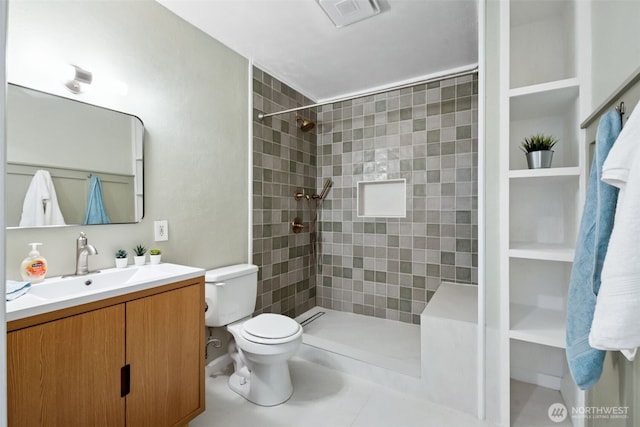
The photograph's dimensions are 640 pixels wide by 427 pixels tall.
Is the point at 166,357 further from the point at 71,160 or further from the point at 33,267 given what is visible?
the point at 71,160

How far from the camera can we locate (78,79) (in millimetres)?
1393

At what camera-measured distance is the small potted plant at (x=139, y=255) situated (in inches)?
63.4

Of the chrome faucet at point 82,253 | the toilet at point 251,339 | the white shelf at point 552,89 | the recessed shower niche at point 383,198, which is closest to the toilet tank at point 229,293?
the toilet at point 251,339

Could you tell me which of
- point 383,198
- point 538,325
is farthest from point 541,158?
point 383,198

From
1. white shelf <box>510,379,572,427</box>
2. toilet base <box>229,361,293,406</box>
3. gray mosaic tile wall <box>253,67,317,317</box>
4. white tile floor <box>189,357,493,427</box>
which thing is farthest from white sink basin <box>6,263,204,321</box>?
white shelf <box>510,379,572,427</box>

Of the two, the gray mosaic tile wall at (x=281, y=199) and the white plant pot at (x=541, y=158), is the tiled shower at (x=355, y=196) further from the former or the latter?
the white plant pot at (x=541, y=158)

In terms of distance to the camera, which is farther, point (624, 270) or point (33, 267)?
point (33, 267)

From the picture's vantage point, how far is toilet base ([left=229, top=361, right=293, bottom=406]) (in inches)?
69.2

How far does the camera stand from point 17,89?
1229 millimetres

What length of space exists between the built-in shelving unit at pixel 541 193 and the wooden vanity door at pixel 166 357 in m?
1.63

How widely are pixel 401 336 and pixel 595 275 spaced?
190cm

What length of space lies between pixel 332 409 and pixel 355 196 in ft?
6.30

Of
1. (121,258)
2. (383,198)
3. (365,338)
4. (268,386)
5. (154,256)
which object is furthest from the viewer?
(383,198)

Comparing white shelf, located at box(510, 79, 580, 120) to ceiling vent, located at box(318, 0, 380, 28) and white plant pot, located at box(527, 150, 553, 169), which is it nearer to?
white plant pot, located at box(527, 150, 553, 169)
